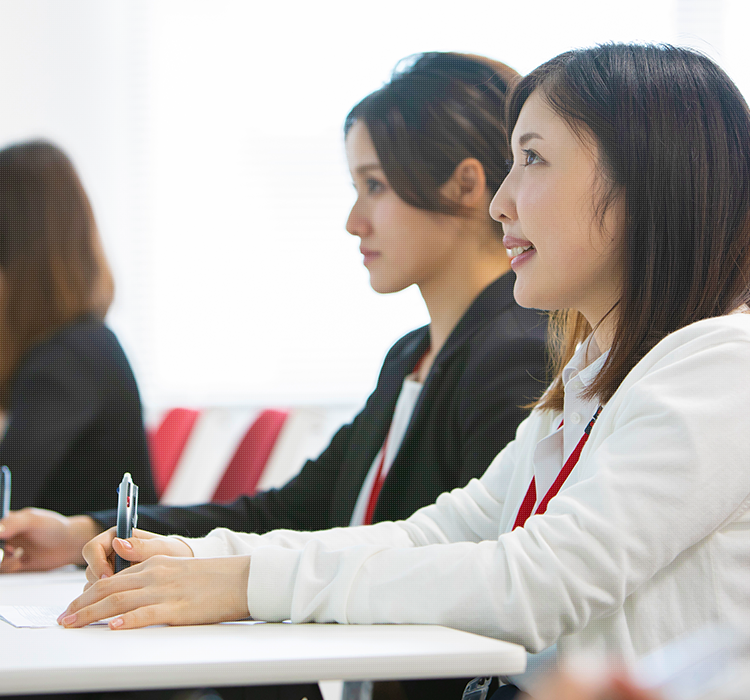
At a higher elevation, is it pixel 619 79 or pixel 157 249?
pixel 619 79

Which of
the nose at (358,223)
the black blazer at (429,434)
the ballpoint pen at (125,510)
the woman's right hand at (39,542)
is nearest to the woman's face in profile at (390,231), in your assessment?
the nose at (358,223)

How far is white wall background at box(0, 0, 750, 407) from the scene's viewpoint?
3.08 m

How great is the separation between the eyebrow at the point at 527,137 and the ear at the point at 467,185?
0.49 metres

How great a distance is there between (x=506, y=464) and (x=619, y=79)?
0.49 metres

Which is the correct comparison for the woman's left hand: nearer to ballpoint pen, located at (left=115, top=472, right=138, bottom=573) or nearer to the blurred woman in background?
ballpoint pen, located at (left=115, top=472, right=138, bottom=573)

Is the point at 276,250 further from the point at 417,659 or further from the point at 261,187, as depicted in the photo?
the point at 417,659

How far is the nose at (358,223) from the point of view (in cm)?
154

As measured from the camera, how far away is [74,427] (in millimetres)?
1764

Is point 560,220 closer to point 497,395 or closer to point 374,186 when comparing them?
point 497,395

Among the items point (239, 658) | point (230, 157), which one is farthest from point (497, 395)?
point (230, 157)

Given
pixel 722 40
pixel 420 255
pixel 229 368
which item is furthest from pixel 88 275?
pixel 722 40

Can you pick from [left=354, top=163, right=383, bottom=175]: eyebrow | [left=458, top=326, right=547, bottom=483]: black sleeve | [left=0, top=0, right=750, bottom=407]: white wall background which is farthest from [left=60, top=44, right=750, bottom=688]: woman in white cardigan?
[left=0, top=0, right=750, bottom=407]: white wall background

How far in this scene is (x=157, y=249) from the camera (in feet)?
10.5

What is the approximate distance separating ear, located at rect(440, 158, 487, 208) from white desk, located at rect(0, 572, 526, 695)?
956 millimetres
